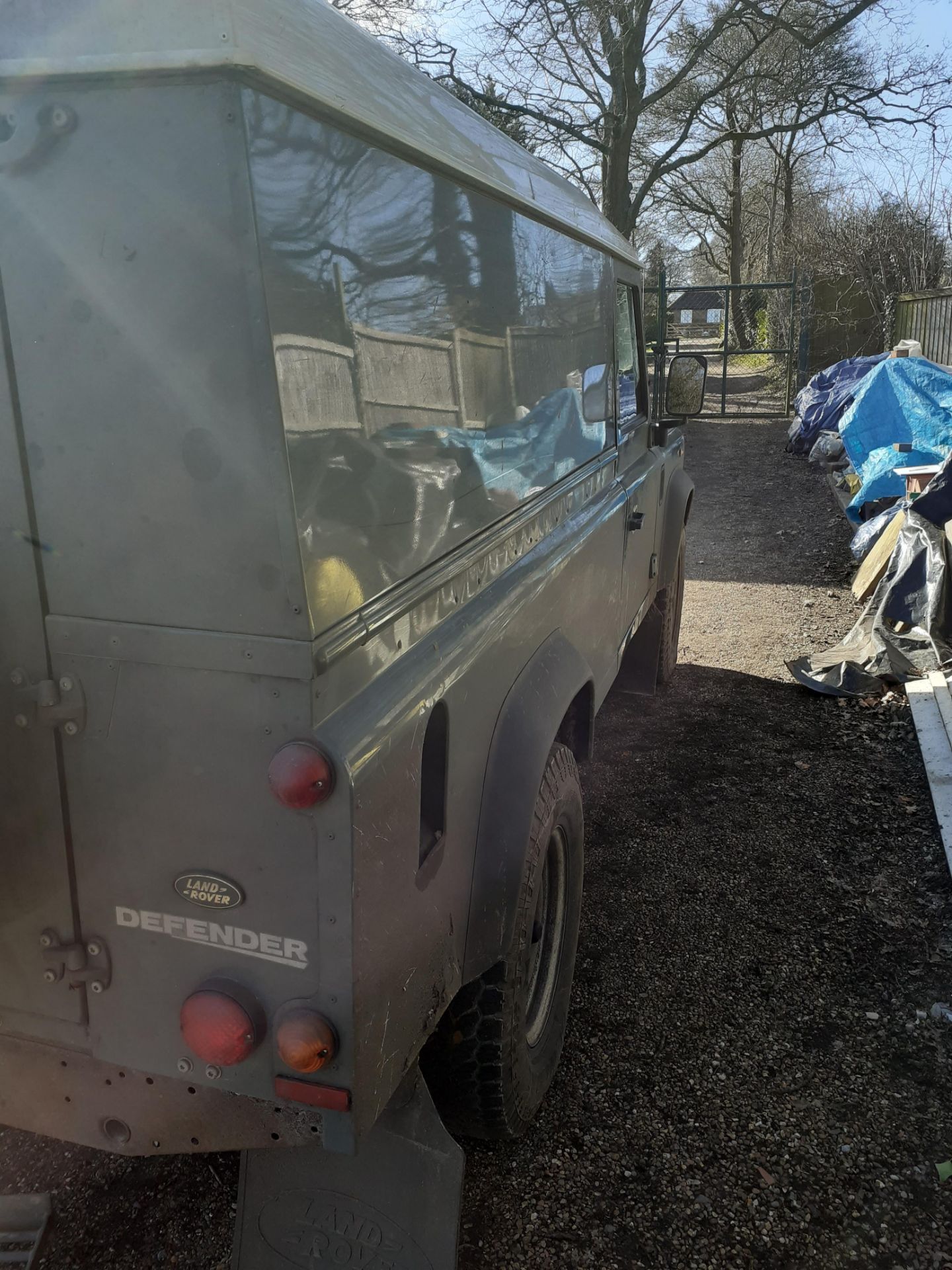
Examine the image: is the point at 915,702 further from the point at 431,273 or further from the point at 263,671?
the point at 263,671

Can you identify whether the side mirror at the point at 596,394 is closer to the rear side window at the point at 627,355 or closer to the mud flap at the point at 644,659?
the rear side window at the point at 627,355

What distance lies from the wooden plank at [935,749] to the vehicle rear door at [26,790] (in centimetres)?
324

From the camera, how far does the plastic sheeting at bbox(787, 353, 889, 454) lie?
12219 mm

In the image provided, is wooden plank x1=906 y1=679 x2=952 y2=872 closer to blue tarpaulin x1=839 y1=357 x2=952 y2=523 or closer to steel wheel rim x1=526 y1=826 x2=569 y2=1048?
steel wheel rim x1=526 y1=826 x2=569 y2=1048

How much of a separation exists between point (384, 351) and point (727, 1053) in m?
2.28

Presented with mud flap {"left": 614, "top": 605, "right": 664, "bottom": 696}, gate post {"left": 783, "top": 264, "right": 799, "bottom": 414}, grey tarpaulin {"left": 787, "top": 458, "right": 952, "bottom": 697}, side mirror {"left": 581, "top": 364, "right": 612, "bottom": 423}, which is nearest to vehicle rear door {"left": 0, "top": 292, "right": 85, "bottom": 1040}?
side mirror {"left": 581, "top": 364, "right": 612, "bottom": 423}

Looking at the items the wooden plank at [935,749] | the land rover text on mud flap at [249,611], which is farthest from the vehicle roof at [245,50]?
the wooden plank at [935,749]

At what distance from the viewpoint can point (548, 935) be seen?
2695 mm

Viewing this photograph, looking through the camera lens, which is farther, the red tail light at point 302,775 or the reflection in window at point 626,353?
the reflection in window at point 626,353

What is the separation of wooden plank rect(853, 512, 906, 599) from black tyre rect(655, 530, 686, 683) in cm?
171

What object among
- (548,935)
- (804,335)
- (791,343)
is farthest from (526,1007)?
(791,343)

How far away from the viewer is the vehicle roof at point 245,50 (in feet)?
3.89

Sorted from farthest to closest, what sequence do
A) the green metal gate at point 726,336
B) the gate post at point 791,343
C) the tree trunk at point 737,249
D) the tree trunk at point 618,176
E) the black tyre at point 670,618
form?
the tree trunk at point 737,249, the tree trunk at point 618,176, the gate post at point 791,343, the green metal gate at point 726,336, the black tyre at point 670,618

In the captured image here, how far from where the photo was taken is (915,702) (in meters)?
4.99
